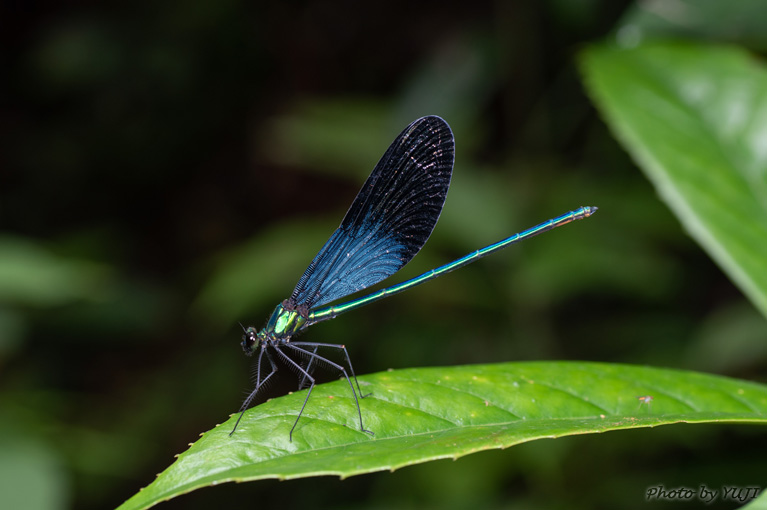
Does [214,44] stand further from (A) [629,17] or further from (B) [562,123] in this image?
(A) [629,17]

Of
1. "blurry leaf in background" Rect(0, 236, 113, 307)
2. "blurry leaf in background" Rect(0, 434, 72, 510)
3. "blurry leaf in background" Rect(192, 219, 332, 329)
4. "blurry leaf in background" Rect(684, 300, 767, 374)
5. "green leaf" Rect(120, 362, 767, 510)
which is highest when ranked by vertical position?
"blurry leaf in background" Rect(0, 236, 113, 307)

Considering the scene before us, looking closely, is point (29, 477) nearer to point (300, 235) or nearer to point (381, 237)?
point (300, 235)

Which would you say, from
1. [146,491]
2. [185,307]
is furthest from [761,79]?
[185,307]

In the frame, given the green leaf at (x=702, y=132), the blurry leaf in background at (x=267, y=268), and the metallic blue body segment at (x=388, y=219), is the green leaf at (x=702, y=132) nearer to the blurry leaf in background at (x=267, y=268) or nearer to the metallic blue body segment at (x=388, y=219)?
the metallic blue body segment at (x=388, y=219)

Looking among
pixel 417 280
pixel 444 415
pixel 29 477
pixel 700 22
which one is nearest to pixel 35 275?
pixel 29 477

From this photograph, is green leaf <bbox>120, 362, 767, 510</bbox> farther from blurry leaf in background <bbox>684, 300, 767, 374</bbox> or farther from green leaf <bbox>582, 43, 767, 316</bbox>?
blurry leaf in background <bbox>684, 300, 767, 374</bbox>

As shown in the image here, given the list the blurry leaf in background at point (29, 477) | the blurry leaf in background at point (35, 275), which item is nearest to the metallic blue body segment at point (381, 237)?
the blurry leaf in background at point (29, 477)

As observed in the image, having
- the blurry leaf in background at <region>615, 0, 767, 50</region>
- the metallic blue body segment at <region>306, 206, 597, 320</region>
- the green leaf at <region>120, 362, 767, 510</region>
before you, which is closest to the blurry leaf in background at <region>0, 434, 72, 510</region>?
the metallic blue body segment at <region>306, 206, 597, 320</region>
